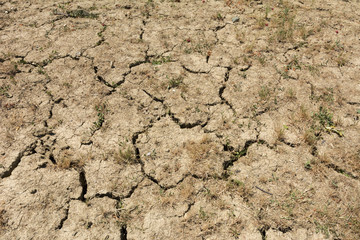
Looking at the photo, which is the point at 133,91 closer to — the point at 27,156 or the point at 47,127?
the point at 47,127

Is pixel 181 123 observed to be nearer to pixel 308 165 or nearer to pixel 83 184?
pixel 83 184

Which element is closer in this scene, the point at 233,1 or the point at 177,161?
the point at 177,161

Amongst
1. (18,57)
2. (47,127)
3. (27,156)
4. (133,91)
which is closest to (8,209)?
(27,156)

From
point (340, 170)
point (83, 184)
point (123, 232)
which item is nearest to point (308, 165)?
point (340, 170)

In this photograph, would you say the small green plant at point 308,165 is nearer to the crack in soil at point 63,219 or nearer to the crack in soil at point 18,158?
the crack in soil at point 63,219

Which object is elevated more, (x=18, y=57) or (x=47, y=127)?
(x=18, y=57)

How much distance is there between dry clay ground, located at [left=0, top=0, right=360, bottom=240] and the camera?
229 cm

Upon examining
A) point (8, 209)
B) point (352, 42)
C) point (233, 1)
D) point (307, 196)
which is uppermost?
point (233, 1)

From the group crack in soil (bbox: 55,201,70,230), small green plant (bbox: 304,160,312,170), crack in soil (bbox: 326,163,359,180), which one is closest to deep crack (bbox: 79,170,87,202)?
crack in soil (bbox: 55,201,70,230)

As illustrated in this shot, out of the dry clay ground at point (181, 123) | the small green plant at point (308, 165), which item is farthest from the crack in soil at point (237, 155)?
the small green plant at point (308, 165)

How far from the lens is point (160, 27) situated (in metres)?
4.20

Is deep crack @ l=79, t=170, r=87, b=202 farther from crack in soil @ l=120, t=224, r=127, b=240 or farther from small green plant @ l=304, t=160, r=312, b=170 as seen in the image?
small green plant @ l=304, t=160, r=312, b=170

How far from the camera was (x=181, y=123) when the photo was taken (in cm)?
297

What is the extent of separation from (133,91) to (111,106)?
35cm
